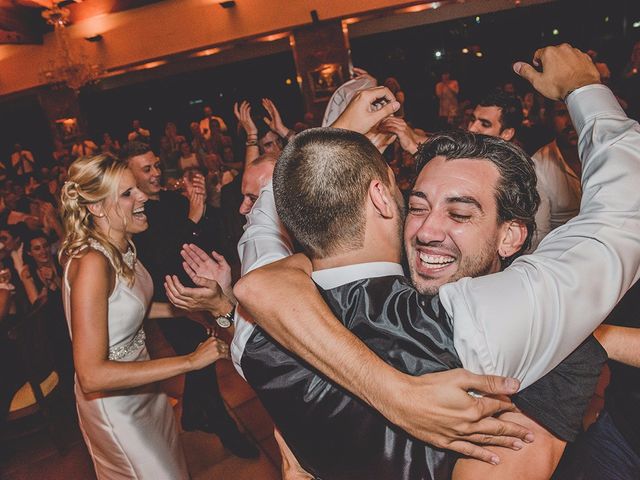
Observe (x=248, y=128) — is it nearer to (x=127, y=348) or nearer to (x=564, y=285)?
(x=127, y=348)

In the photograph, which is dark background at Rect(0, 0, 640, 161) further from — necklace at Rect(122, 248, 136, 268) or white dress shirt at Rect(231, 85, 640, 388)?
white dress shirt at Rect(231, 85, 640, 388)

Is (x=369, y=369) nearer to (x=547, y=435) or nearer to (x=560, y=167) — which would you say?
(x=547, y=435)

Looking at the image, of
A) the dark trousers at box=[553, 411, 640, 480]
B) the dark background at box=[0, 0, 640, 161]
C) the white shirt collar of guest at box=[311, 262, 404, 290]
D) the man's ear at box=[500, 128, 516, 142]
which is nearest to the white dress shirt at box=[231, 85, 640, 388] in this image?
the white shirt collar of guest at box=[311, 262, 404, 290]

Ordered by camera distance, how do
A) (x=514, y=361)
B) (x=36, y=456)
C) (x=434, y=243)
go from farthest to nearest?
(x=36, y=456) → (x=434, y=243) → (x=514, y=361)

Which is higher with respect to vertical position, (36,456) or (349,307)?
(349,307)

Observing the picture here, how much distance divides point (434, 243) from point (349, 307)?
0.40 metres

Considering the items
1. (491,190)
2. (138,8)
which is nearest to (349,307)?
(491,190)

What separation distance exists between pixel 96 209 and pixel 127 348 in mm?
654

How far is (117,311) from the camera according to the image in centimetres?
190

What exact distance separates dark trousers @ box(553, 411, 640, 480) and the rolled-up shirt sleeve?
715 mm

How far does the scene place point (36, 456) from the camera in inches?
115

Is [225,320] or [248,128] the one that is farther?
[248,128]

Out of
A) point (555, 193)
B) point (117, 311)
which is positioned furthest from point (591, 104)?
point (117, 311)

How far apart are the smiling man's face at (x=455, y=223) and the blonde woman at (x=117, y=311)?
1.02 meters
